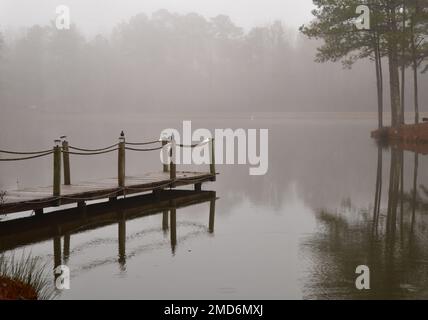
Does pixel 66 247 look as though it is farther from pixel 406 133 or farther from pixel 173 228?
pixel 406 133

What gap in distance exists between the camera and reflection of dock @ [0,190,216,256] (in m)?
12.9

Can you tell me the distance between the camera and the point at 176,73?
111 meters

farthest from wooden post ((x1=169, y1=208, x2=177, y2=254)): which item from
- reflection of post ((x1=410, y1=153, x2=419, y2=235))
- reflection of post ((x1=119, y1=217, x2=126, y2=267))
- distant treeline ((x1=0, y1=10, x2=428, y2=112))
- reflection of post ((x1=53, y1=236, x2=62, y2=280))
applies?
distant treeline ((x1=0, y1=10, x2=428, y2=112))

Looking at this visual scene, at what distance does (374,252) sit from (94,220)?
22.3 feet

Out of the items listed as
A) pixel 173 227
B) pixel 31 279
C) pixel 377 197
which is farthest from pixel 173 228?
pixel 377 197

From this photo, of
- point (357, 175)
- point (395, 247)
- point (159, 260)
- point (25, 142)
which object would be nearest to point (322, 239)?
point (395, 247)

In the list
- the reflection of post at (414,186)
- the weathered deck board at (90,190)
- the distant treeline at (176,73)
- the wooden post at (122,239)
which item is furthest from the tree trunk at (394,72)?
the distant treeline at (176,73)

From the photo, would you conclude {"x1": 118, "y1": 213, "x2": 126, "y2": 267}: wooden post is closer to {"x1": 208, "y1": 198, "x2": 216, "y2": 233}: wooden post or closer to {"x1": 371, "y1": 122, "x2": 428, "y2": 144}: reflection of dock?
{"x1": 208, "y1": 198, "x2": 216, "y2": 233}: wooden post

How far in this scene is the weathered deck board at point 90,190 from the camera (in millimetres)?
14555

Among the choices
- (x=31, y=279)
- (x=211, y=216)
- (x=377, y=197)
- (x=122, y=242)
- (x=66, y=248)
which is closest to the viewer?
(x=31, y=279)

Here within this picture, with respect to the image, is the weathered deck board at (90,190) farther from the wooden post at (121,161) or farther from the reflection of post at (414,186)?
the reflection of post at (414,186)

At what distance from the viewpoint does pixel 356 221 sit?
1477cm

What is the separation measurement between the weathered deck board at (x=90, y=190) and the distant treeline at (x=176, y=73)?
77093 mm
